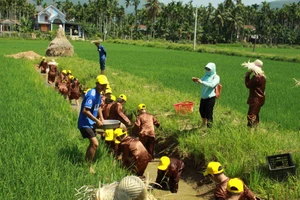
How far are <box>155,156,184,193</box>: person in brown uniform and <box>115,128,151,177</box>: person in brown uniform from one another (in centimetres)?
33

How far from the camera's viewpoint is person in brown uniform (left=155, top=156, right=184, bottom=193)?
14.0 feet

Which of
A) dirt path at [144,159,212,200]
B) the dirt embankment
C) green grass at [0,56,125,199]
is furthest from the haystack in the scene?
dirt path at [144,159,212,200]

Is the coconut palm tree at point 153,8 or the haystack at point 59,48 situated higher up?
the coconut palm tree at point 153,8

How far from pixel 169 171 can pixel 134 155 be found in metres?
0.50

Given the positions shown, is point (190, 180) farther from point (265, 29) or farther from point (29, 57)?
point (265, 29)

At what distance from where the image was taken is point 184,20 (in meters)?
64.9

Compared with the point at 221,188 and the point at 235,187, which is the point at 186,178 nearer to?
the point at 221,188

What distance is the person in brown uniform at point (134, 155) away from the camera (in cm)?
457

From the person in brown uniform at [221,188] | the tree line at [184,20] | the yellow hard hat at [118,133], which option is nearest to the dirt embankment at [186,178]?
the yellow hard hat at [118,133]

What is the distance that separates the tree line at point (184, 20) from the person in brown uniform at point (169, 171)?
53.6 metres

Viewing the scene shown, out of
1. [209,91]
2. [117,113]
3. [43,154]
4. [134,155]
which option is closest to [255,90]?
[209,91]

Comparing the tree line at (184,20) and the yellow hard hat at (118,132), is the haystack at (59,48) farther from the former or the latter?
the tree line at (184,20)

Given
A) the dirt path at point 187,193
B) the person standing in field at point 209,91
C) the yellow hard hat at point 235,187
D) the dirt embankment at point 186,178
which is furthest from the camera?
the person standing in field at point 209,91

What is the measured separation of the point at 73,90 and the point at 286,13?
7132cm
